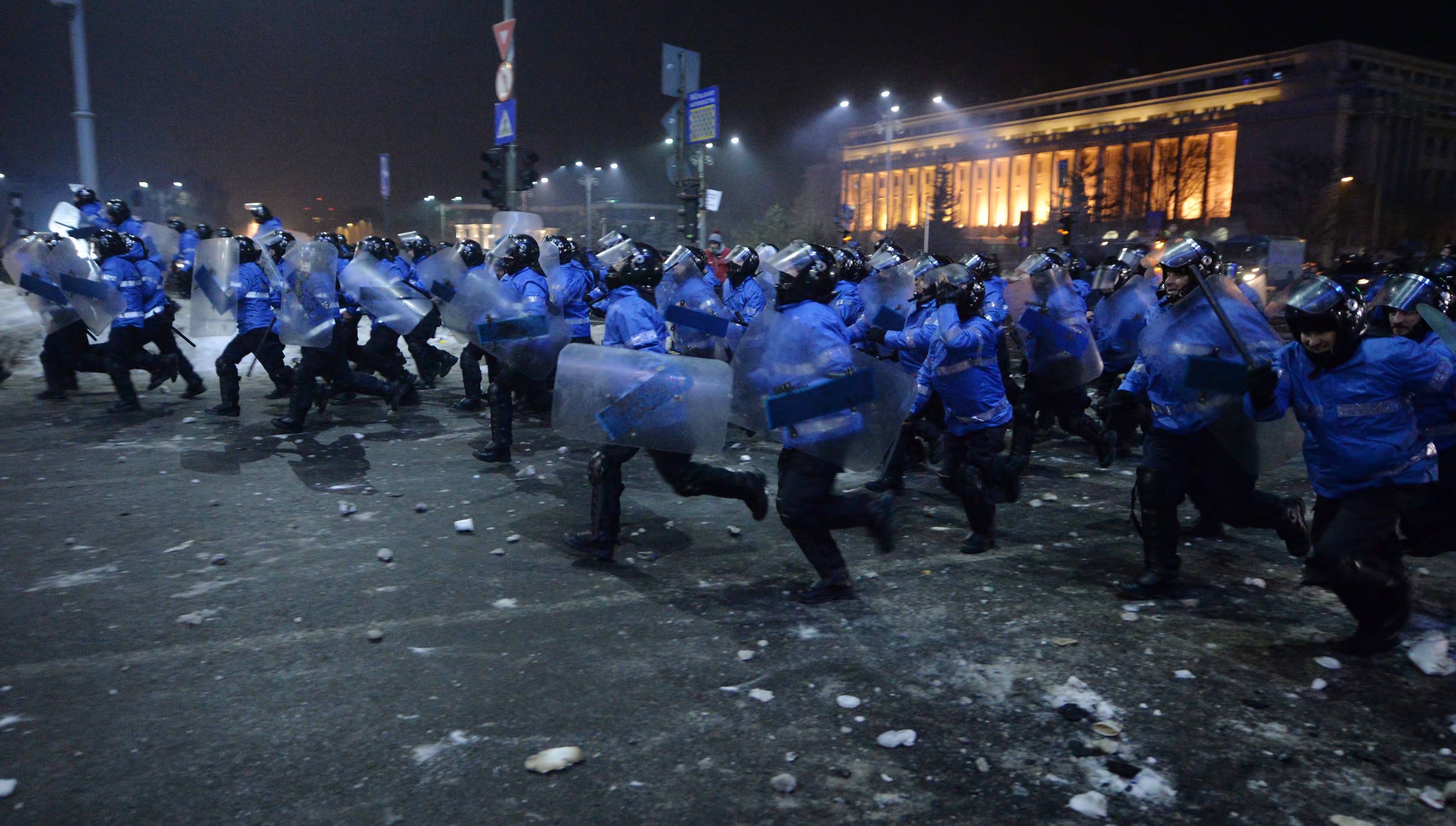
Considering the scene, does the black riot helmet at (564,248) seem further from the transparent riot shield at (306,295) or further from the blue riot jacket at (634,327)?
the blue riot jacket at (634,327)

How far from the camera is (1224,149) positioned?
2697 inches

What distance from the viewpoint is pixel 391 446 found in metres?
9.31

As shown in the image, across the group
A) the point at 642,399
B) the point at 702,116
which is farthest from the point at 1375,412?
the point at 702,116

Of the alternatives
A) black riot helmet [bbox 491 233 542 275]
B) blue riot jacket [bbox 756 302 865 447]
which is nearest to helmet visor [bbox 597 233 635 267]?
blue riot jacket [bbox 756 302 865 447]

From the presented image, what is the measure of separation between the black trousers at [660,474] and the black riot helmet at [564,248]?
15.2ft

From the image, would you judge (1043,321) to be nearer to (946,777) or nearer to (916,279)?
(916,279)

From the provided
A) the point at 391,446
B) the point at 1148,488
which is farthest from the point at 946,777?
the point at 391,446

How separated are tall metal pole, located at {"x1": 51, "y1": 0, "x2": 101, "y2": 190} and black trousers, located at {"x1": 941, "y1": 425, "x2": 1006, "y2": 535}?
50.9ft

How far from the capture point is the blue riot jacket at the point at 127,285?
10.4m

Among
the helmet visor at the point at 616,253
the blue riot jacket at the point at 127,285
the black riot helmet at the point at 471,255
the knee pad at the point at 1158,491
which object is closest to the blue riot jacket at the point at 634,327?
the helmet visor at the point at 616,253

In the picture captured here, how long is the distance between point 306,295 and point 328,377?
3.87 feet

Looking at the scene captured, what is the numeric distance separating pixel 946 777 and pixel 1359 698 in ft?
6.45

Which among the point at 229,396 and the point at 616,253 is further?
the point at 229,396

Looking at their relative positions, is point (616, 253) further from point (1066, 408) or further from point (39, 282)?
point (39, 282)
